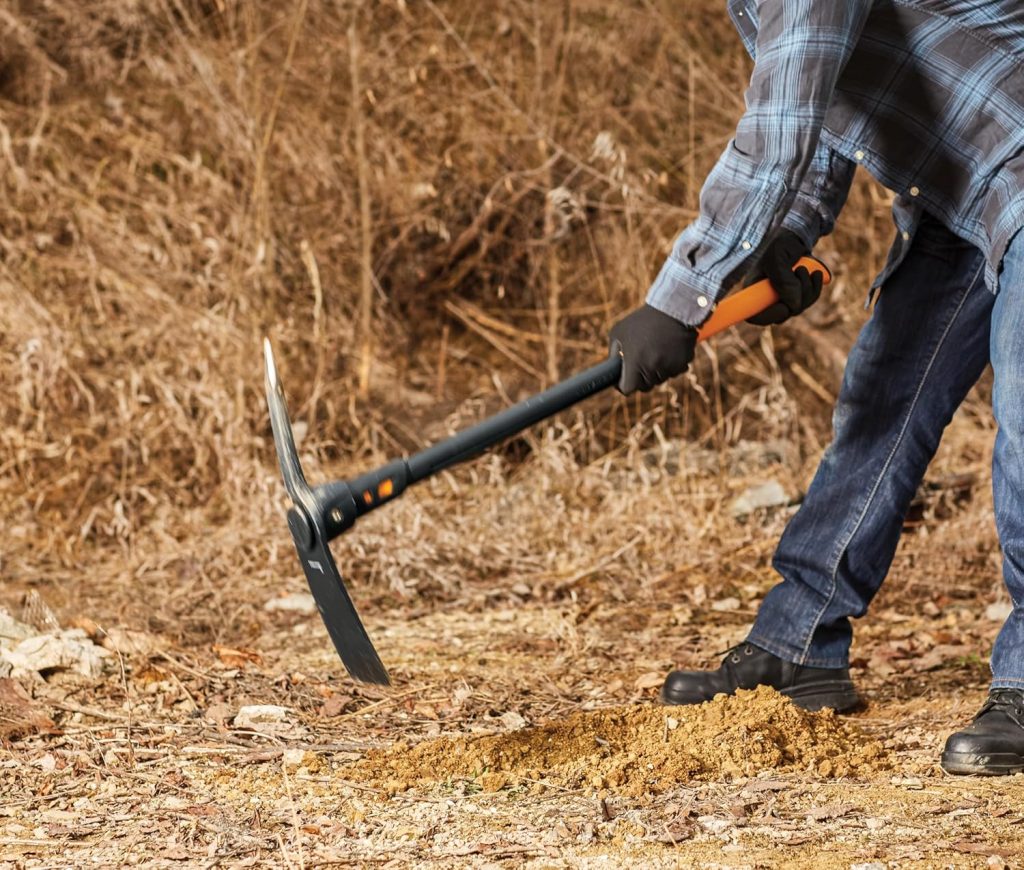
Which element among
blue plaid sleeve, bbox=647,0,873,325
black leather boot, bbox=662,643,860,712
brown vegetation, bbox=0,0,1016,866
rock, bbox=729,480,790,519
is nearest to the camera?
blue plaid sleeve, bbox=647,0,873,325

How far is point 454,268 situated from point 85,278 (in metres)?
1.79

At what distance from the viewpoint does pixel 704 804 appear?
2.45 m

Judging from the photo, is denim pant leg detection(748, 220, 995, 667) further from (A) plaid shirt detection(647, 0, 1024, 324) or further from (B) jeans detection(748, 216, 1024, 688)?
(A) plaid shirt detection(647, 0, 1024, 324)

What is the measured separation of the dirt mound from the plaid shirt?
0.85m

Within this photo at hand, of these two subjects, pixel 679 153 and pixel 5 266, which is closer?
pixel 5 266

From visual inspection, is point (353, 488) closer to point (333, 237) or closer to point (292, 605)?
point (292, 605)

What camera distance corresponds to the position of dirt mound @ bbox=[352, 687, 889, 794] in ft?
8.52

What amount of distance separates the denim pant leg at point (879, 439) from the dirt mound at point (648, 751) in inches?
12.3

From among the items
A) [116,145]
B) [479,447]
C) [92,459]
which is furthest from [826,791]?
[116,145]

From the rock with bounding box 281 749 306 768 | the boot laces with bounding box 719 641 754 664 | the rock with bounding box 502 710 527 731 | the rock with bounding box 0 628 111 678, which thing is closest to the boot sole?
the boot laces with bounding box 719 641 754 664

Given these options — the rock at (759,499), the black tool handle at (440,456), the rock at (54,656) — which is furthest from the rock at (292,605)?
the black tool handle at (440,456)

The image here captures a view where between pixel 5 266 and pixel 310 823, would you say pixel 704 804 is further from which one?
pixel 5 266

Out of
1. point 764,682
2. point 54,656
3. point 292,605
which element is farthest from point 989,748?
point 292,605

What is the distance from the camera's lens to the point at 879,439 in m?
3.05
